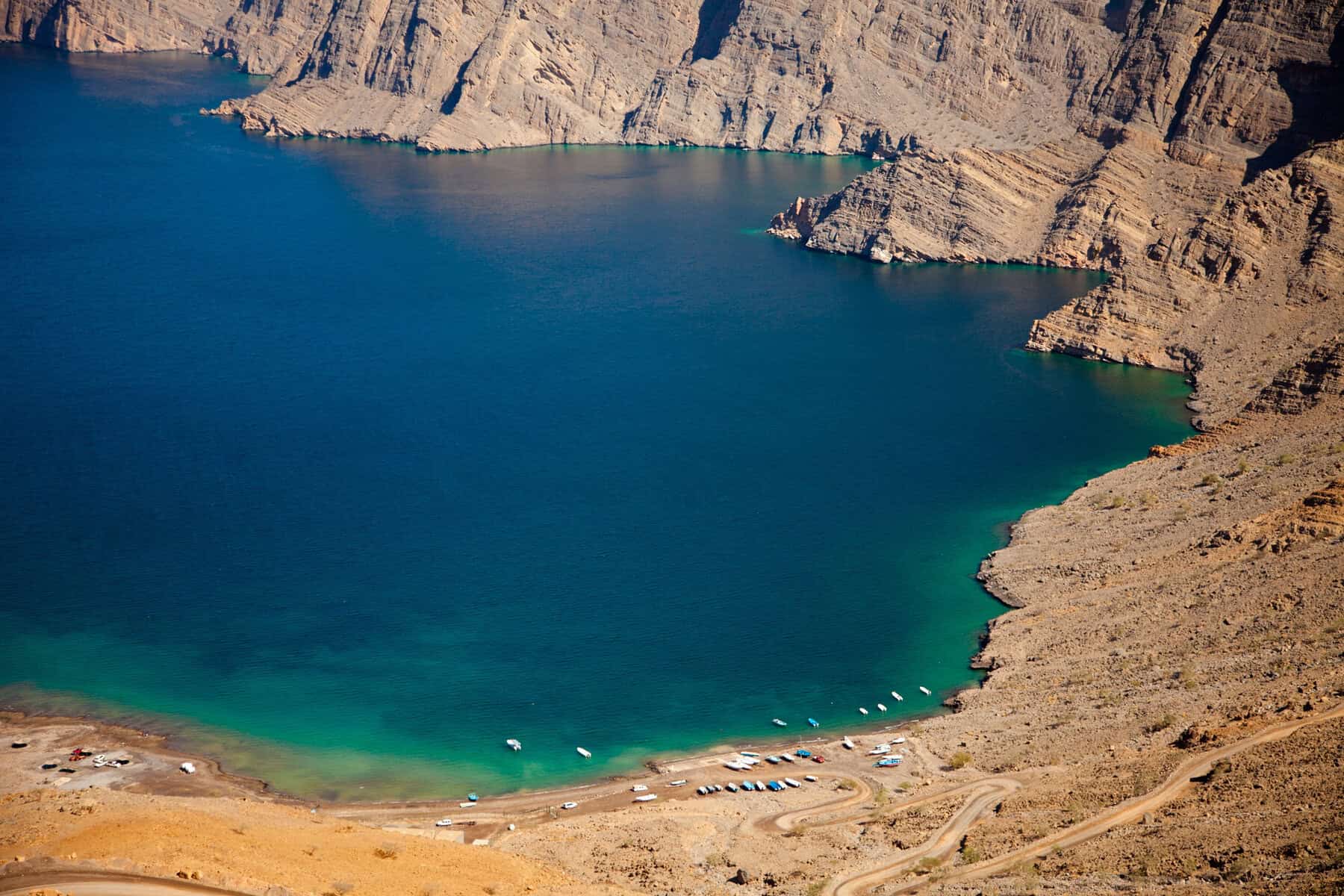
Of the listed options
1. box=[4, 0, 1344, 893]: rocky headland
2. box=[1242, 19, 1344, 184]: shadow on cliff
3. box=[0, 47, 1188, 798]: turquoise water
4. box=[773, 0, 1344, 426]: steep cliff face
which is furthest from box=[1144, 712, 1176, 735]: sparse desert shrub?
box=[1242, 19, 1344, 184]: shadow on cliff

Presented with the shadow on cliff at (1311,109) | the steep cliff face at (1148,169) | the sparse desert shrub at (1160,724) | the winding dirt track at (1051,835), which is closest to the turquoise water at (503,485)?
the steep cliff face at (1148,169)

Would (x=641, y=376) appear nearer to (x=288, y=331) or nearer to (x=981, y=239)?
(x=288, y=331)

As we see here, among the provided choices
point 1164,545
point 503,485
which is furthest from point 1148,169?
point 503,485

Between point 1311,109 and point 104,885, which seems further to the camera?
point 1311,109

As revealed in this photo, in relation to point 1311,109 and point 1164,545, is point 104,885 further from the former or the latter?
point 1311,109

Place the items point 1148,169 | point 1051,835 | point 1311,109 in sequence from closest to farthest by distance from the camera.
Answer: point 1051,835 < point 1148,169 < point 1311,109

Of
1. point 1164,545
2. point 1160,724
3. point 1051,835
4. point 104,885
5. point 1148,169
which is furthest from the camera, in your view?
point 1148,169

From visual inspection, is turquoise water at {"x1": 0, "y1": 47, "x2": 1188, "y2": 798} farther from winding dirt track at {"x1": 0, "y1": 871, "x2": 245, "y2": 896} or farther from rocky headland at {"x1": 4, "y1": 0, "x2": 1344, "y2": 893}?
winding dirt track at {"x1": 0, "y1": 871, "x2": 245, "y2": 896}

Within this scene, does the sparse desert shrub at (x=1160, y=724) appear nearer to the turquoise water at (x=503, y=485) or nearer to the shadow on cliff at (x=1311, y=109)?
A: the turquoise water at (x=503, y=485)
